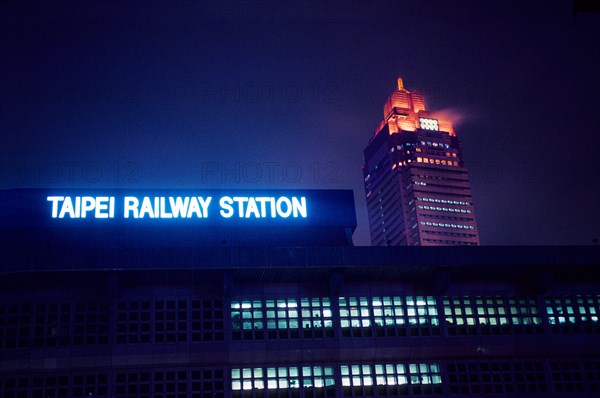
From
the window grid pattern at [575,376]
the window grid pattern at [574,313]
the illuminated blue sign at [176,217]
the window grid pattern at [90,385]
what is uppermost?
the illuminated blue sign at [176,217]

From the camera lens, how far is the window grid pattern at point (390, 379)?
47.7m

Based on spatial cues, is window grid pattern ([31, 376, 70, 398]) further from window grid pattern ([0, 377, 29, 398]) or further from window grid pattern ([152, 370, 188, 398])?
window grid pattern ([152, 370, 188, 398])

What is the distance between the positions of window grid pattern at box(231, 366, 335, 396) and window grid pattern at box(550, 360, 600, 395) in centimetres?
1723

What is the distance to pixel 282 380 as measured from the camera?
47.2 metres

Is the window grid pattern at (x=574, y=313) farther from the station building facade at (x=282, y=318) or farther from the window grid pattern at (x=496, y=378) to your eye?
the window grid pattern at (x=496, y=378)

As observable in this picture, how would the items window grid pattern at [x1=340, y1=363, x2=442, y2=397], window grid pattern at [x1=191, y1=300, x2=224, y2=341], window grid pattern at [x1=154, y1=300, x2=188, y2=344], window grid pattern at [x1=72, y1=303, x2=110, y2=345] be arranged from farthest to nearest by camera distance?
window grid pattern at [x1=340, y1=363, x2=442, y2=397], window grid pattern at [x1=191, y1=300, x2=224, y2=341], window grid pattern at [x1=154, y1=300, x2=188, y2=344], window grid pattern at [x1=72, y1=303, x2=110, y2=345]

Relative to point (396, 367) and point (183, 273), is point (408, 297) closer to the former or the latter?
point (396, 367)

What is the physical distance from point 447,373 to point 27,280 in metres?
31.2

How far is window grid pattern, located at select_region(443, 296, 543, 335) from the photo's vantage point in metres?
50.5

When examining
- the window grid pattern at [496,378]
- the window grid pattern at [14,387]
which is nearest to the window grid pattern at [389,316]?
the window grid pattern at [496,378]

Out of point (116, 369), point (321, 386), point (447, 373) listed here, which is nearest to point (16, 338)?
point (116, 369)

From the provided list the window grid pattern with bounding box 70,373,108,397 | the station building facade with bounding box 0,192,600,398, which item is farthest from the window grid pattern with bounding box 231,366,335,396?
the window grid pattern with bounding box 70,373,108,397

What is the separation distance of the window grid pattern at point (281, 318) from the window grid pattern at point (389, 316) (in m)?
1.53

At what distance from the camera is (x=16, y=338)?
45.9m
